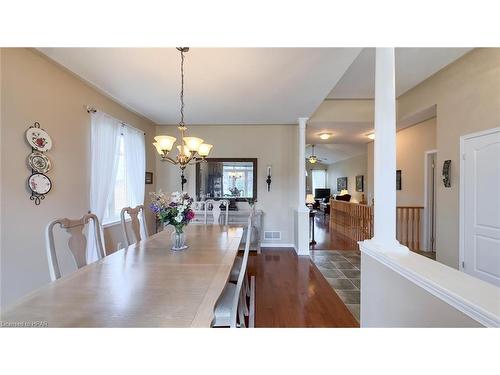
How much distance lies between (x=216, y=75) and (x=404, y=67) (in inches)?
108

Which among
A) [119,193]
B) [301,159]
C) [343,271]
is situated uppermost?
[301,159]

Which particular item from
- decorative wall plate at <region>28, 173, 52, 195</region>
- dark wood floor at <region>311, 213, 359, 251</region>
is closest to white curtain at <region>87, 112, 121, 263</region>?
decorative wall plate at <region>28, 173, 52, 195</region>

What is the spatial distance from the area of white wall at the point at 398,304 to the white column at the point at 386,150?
8.9 inches

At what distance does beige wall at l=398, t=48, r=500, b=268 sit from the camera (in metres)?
2.62

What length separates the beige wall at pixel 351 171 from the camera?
9304 mm

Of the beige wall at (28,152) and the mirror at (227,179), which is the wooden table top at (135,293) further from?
the mirror at (227,179)

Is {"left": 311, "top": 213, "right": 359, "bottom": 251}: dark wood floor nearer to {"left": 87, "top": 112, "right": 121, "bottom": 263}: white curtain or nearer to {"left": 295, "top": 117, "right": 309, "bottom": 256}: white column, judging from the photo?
{"left": 295, "top": 117, "right": 309, "bottom": 256}: white column

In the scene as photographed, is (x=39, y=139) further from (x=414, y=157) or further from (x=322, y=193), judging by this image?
(x=322, y=193)

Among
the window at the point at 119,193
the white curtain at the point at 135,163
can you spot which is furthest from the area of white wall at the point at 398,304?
the white curtain at the point at 135,163

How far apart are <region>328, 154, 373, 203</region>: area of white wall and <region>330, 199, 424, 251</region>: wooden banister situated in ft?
10.3

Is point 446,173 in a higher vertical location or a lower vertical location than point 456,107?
lower

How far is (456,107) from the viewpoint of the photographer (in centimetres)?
307

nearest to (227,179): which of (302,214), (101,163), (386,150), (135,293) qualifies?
(302,214)
